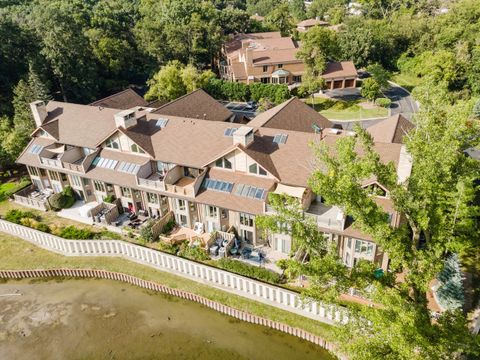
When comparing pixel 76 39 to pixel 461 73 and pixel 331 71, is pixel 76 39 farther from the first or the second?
pixel 461 73

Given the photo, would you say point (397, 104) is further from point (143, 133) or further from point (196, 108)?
point (143, 133)

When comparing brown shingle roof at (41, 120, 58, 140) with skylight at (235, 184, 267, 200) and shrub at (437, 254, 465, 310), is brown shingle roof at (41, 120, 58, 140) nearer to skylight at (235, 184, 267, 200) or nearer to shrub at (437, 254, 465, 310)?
skylight at (235, 184, 267, 200)

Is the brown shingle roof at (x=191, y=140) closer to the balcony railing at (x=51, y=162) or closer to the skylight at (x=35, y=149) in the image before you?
the skylight at (x=35, y=149)

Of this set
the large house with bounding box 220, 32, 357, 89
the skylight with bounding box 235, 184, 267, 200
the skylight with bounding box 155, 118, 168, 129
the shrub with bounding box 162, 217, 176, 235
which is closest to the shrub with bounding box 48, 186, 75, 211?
the skylight with bounding box 155, 118, 168, 129

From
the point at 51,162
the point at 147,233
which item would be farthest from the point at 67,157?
the point at 147,233

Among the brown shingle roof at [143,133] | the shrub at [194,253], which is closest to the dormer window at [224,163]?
the brown shingle roof at [143,133]
